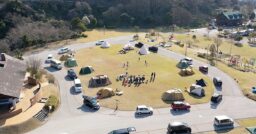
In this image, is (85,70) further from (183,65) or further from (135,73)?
(183,65)

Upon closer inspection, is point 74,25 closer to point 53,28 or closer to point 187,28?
point 53,28

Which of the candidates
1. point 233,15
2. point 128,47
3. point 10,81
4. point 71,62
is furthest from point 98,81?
point 233,15

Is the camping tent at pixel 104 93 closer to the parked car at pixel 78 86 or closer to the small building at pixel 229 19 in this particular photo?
the parked car at pixel 78 86

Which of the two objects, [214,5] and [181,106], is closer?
[181,106]

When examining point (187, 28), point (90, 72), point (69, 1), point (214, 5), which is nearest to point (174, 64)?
point (90, 72)

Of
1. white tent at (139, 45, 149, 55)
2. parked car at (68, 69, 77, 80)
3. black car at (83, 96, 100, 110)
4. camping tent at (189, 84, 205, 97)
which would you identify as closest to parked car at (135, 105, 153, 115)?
black car at (83, 96, 100, 110)

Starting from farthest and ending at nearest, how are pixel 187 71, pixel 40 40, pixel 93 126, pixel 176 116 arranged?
pixel 40 40, pixel 187 71, pixel 176 116, pixel 93 126

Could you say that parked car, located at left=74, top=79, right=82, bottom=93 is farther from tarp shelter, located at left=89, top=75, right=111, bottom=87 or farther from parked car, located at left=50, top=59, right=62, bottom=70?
parked car, located at left=50, top=59, right=62, bottom=70
